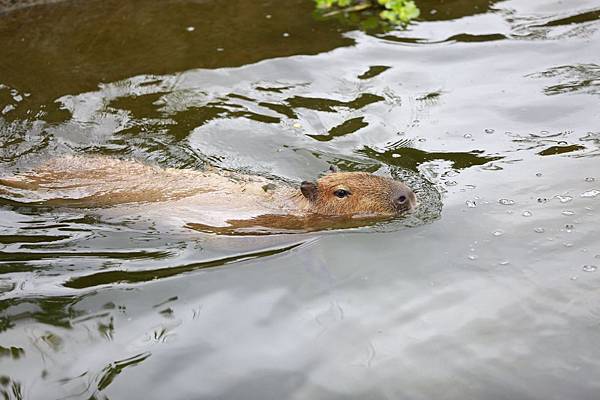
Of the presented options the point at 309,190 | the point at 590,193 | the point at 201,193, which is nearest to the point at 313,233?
the point at 309,190

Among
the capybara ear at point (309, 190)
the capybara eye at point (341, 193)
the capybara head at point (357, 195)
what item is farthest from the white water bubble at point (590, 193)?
the capybara ear at point (309, 190)

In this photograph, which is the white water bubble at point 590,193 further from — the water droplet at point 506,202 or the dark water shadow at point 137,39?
the dark water shadow at point 137,39

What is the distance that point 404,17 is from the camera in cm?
793

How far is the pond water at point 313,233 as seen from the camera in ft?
11.7

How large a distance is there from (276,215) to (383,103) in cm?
187

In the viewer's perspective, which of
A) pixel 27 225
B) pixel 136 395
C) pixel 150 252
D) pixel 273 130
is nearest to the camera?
pixel 136 395

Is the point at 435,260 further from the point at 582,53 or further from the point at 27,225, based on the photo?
the point at 582,53

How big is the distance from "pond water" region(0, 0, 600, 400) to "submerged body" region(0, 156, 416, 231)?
16cm

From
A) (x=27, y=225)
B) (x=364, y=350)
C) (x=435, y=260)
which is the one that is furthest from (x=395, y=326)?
(x=27, y=225)

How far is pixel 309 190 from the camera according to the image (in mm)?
5105

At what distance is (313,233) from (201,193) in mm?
914

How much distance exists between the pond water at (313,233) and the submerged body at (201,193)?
0.16 m

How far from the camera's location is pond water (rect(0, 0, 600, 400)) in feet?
11.7

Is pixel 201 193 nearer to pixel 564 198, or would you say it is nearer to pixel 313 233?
pixel 313 233
